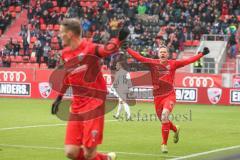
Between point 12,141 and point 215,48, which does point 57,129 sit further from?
point 215,48

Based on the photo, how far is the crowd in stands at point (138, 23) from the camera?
38094 millimetres

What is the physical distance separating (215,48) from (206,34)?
1.06 meters

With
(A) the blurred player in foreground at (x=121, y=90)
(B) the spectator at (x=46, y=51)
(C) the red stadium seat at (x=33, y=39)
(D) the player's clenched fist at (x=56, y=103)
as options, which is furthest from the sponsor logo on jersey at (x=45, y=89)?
(D) the player's clenched fist at (x=56, y=103)

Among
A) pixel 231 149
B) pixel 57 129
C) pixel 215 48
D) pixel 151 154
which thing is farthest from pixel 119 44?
pixel 215 48

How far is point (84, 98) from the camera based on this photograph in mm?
9766

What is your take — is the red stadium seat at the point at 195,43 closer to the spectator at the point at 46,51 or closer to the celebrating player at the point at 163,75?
the spectator at the point at 46,51

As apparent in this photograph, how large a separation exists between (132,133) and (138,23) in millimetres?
21586

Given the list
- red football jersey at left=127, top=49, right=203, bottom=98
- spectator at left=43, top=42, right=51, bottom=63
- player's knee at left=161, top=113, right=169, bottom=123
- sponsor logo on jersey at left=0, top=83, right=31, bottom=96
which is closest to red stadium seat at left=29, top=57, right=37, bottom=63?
spectator at left=43, top=42, right=51, bottom=63

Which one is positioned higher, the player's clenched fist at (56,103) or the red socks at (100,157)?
the player's clenched fist at (56,103)

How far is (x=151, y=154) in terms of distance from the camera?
1428cm

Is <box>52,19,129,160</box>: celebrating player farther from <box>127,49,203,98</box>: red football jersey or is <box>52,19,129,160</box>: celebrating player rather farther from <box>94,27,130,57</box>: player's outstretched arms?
<box>127,49,203,98</box>: red football jersey

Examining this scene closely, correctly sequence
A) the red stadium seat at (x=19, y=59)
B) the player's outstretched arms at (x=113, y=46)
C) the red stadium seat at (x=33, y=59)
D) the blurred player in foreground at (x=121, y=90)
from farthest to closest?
the red stadium seat at (x=19, y=59) → the red stadium seat at (x=33, y=59) → the blurred player in foreground at (x=121, y=90) → the player's outstretched arms at (x=113, y=46)

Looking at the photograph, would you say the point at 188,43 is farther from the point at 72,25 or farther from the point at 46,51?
the point at 72,25

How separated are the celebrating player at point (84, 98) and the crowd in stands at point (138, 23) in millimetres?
25715
